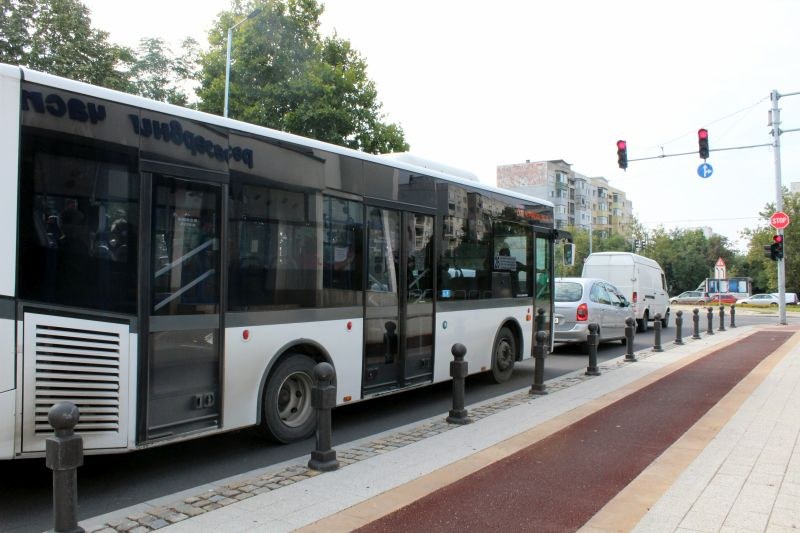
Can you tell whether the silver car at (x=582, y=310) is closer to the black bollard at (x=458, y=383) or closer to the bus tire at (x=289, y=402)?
the black bollard at (x=458, y=383)

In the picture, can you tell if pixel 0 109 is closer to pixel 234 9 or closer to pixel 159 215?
pixel 159 215

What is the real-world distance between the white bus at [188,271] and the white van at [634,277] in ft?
47.1

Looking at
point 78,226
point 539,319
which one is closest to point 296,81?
point 539,319

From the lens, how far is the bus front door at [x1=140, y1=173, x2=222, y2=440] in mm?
5258

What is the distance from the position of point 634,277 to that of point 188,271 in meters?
18.2

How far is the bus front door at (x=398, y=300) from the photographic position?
7.59 metres

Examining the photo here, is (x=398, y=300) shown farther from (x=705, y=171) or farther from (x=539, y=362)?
(x=705, y=171)

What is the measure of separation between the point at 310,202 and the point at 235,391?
2.11m

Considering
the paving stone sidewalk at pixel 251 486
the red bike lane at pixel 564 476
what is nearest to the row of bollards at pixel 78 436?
the paving stone sidewalk at pixel 251 486

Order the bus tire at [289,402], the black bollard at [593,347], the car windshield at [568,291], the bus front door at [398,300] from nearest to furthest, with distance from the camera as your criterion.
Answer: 1. the bus tire at [289,402]
2. the bus front door at [398,300]
3. the black bollard at [593,347]
4. the car windshield at [568,291]

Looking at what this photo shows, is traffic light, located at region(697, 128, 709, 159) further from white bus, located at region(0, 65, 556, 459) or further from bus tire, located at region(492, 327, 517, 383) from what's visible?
white bus, located at region(0, 65, 556, 459)

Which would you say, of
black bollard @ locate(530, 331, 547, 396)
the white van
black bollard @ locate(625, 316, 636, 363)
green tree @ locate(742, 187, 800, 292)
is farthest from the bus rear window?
green tree @ locate(742, 187, 800, 292)

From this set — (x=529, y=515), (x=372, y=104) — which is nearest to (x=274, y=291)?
(x=529, y=515)

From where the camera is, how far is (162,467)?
5.93 m
